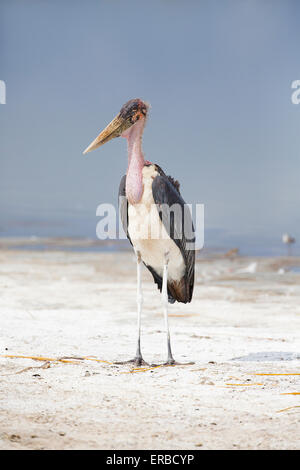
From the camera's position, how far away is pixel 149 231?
582cm

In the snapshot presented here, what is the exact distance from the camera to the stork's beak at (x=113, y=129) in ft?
19.6

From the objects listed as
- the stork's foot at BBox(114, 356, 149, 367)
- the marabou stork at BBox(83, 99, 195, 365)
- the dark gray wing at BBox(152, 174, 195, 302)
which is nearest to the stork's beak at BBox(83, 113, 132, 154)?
the marabou stork at BBox(83, 99, 195, 365)

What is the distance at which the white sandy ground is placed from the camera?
396cm

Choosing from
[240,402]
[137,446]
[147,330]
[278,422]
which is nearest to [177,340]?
[147,330]

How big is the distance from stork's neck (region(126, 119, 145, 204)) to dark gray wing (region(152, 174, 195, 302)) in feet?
0.51

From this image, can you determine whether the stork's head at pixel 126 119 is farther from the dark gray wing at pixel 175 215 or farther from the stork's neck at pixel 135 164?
Answer: the dark gray wing at pixel 175 215

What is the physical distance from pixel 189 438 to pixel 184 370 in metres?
1.85

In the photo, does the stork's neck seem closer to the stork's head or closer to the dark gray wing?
the stork's head

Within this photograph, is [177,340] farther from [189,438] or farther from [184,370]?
[189,438]

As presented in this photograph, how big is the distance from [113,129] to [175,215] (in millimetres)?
1047

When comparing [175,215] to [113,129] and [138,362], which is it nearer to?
[113,129]

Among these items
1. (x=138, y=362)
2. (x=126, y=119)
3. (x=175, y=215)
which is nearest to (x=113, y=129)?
(x=126, y=119)
